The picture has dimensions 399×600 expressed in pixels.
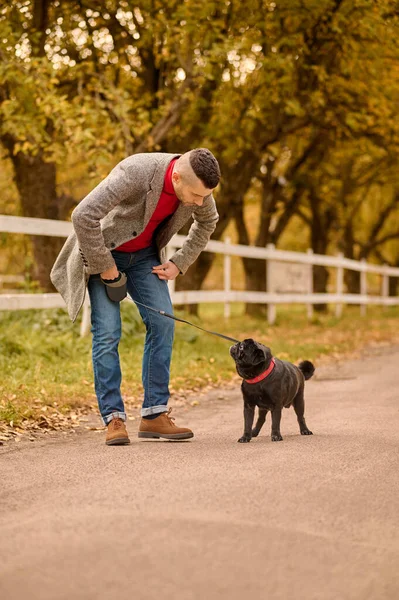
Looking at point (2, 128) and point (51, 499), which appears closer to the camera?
point (51, 499)

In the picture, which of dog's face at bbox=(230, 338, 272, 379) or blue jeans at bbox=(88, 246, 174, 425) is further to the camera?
blue jeans at bbox=(88, 246, 174, 425)

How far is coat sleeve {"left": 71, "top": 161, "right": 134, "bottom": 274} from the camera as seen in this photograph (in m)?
5.81

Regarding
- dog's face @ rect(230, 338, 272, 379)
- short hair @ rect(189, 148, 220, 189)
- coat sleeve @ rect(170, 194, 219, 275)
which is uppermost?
short hair @ rect(189, 148, 220, 189)

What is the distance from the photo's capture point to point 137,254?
6395 millimetres

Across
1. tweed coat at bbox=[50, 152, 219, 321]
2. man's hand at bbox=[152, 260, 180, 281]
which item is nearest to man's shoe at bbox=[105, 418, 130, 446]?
tweed coat at bbox=[50, 152, 219, 321]

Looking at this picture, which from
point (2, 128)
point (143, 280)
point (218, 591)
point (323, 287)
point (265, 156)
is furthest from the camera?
point (323, 287)

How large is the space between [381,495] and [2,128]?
30.4 feet

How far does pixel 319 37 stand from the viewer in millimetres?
16641

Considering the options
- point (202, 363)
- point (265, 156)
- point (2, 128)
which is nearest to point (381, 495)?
point (202, 363)

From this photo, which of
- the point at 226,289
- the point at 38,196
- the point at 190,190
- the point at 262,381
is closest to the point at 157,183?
the point at 190,190

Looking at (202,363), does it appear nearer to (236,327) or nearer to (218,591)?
(236,327)

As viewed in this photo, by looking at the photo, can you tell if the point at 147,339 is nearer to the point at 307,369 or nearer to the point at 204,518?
the point at 307,369

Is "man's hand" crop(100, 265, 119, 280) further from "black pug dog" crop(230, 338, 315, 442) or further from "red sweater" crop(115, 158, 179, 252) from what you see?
"black pug dog" crop(230, 338, 315, 442)

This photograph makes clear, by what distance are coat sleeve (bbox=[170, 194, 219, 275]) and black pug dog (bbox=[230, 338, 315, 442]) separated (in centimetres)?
80
